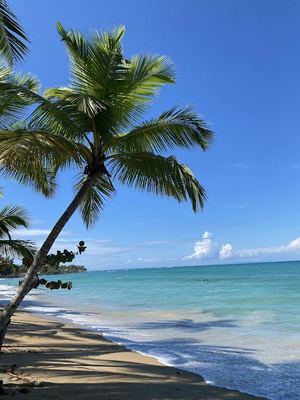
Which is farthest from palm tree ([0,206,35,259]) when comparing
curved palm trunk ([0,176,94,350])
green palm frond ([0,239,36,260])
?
curved palm trunk ([0,176,94,350])

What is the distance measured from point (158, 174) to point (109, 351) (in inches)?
222

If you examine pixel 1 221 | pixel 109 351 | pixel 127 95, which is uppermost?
pixel 127 95

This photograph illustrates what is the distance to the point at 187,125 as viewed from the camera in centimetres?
768

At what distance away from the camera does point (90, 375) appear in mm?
7609

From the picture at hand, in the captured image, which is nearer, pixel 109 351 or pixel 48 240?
pixel 48 240

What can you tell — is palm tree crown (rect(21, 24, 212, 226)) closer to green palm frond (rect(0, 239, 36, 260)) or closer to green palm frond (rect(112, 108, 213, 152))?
green palm frond (rect(112, 108, 213, 152))

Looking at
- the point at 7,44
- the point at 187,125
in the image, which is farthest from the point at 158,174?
the point at 7,44

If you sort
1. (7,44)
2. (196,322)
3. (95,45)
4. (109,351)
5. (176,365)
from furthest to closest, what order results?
(196,322)
(109,351)
(176,365)
(95,45)
(7,44)

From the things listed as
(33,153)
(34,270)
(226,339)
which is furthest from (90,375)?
(226,339)

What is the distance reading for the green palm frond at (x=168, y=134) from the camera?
7.69 metres

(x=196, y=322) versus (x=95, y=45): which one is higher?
(x=95, y=45)

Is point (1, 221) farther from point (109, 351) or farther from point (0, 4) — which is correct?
point (0, 4)

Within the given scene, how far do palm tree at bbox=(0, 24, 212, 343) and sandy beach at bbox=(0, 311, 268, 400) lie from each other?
159cm

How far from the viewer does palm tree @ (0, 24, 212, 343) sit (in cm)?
712
